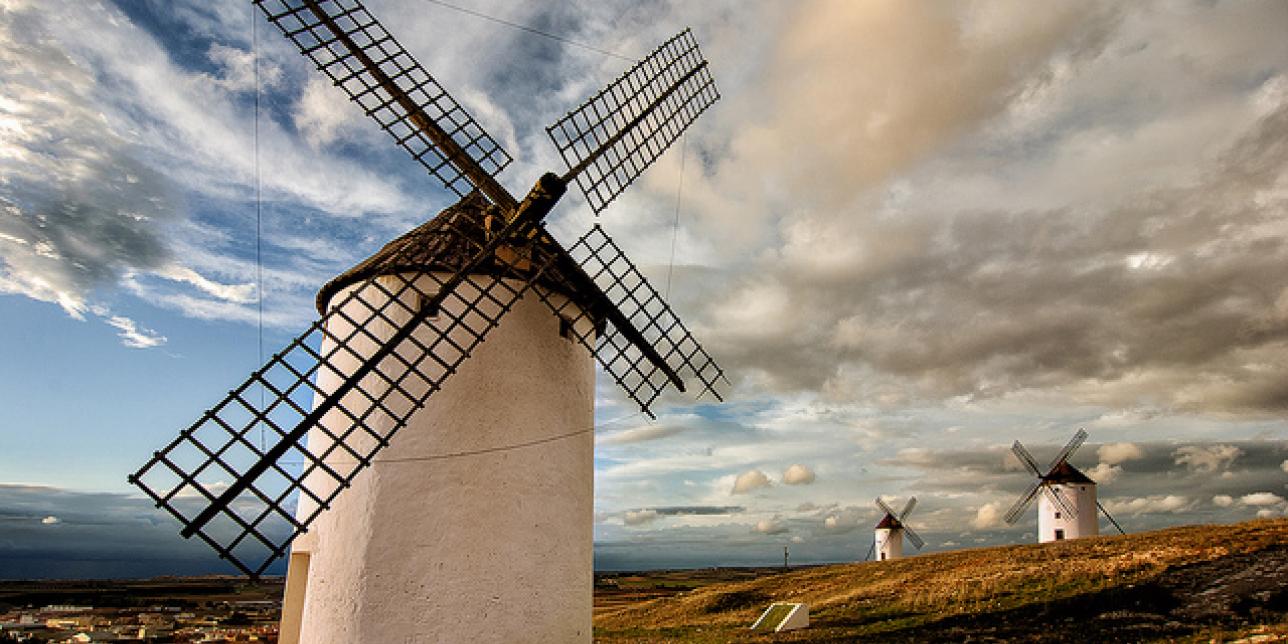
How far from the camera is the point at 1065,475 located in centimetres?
3678

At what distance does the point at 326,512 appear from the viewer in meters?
8.74

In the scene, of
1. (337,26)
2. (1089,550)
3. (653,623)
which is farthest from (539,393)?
(1089,550)

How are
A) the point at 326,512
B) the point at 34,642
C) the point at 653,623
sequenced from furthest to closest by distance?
the point at 653,623
the point at 34,642
the point at 326,512

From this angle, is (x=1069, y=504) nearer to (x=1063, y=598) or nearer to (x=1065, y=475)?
(x=1065, y=475)

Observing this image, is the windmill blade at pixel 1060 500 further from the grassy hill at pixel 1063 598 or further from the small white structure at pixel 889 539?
the grassy hill at pixel 1063 598

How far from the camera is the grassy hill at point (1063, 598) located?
38.3 feet

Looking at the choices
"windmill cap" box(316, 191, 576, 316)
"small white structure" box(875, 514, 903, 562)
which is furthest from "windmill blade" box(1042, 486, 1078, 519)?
"windmill cap" box(316, 191, 576, 316)

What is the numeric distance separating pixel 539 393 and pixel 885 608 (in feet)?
40.1

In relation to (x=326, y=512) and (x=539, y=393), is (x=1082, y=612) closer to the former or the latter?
(x=539, y=393)

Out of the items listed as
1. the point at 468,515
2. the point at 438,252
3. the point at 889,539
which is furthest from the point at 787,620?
the point at 889,539

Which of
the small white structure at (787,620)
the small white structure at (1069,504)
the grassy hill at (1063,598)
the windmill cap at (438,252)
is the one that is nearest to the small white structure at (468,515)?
the windmill cap at (438,252)

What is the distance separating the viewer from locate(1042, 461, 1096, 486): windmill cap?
120ft

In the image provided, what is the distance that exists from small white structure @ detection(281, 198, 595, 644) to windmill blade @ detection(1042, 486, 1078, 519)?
34.1 metres

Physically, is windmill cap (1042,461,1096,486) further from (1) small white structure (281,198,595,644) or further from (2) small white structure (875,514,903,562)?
(1) small white structure (281,198,595,644)
